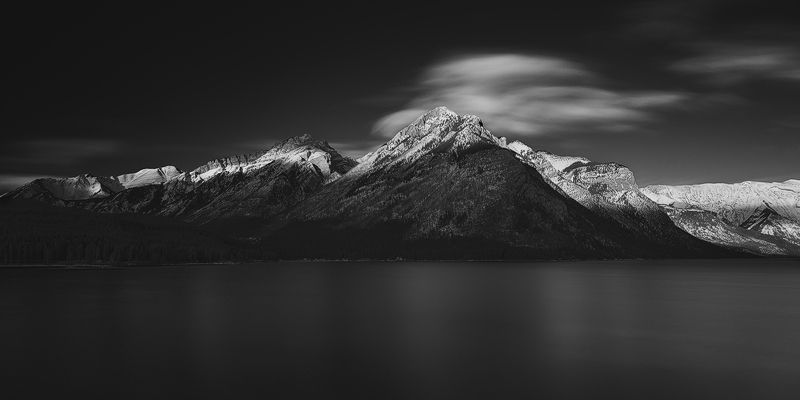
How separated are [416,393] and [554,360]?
1891cm

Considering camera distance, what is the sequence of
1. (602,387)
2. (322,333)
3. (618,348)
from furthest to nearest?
(322,333), (618,348), (602,387)

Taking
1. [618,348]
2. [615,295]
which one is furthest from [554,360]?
[615,295]

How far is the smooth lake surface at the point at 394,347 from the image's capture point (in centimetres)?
4759

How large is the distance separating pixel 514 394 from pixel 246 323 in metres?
47.2

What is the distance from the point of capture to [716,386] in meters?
48.6

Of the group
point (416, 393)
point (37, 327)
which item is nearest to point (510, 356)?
point (416, 393)

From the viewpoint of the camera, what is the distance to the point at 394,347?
214 feet

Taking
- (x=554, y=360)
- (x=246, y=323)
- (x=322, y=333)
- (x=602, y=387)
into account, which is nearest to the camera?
(x=602, y=387)

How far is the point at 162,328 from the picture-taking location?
254 feet

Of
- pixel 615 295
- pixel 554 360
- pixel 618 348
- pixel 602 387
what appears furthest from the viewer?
pixel 615 295

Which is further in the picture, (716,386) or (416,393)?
(716,386)

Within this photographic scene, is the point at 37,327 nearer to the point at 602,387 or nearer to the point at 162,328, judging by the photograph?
the point at 162,328

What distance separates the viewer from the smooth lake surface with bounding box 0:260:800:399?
156ft

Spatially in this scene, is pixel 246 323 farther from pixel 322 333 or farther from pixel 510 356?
pixel 510 356
